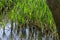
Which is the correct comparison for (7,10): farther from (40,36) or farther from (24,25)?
(40,36)

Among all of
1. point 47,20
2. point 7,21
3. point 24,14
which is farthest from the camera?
point 7,21

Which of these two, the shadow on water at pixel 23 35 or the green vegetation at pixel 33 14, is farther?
the shadow on water at pixel 23 35

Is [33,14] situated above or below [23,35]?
above

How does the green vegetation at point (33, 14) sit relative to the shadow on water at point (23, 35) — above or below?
above

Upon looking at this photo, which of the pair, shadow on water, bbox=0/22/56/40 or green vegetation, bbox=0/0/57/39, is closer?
green vegetation, bbox=0/0/57/39

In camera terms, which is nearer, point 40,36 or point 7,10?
point 40,36

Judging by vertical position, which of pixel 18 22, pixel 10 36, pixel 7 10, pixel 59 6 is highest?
pixel 7 10

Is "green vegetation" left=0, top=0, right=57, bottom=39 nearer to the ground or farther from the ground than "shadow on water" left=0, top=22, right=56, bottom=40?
farther from the ground

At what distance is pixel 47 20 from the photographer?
132 inches

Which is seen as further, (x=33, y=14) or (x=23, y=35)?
(x=23, y=35)

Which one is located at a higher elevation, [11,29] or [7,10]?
[7,10]

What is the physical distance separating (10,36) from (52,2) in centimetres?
264

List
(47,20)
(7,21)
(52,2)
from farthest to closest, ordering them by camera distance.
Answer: (7,21), (47,20), (52,2)

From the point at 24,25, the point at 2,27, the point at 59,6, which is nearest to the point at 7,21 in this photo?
the point at 2,27
